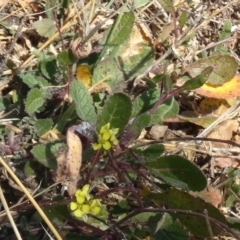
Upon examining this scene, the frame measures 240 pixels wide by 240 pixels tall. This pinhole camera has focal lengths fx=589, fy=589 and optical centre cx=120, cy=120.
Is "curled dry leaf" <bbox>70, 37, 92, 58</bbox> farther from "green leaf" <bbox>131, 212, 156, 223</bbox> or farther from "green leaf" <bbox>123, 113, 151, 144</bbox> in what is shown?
"green leaf" <bbox>131, 212, 156, 223</bbox>

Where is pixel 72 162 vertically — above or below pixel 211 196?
above

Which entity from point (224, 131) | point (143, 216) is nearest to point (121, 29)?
point (224, 131)

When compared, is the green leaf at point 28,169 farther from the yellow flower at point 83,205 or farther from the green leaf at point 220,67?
the green leaf at point 220,67

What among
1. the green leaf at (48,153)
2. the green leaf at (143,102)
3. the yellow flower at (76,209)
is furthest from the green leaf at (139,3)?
the yellow flower at (76,209)

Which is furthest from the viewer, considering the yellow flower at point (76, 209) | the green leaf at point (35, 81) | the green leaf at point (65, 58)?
the green leaf at point (35, 81)

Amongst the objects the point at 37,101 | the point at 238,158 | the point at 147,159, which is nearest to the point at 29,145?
the point at 37,101

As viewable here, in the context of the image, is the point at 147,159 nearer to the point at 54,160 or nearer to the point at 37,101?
the point at 54,160

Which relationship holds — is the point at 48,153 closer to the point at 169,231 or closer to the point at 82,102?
the point at 82,102
